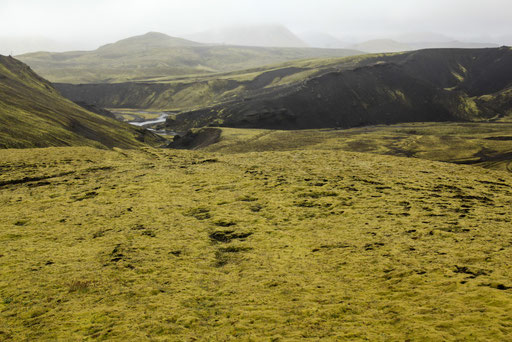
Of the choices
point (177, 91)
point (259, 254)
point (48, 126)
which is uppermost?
point (177, 91)

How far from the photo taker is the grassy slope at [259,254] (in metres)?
7.86

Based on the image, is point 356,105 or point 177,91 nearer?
point 356,105

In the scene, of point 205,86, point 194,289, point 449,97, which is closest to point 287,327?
point 194,289

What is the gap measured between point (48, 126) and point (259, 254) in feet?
Result: 159

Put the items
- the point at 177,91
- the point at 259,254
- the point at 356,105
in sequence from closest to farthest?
the point at 259,254 < the point at 356,105 < the point at 177,91

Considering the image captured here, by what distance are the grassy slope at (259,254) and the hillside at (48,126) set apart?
75.2 ft

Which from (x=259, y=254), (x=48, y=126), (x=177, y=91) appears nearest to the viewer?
(x=259, y=254)

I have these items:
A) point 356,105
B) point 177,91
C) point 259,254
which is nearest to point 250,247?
point 259,254

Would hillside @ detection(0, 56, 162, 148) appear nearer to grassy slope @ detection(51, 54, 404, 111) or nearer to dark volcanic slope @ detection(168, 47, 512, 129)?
dark volcanic slope @ detection(168, 47, 512, 129)

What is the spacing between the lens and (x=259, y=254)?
11977mm

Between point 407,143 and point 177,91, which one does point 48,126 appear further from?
point 177,91

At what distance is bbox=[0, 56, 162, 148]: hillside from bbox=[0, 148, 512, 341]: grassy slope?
22.9 metres

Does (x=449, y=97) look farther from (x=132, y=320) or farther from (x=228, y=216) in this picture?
(x=132, y=320)

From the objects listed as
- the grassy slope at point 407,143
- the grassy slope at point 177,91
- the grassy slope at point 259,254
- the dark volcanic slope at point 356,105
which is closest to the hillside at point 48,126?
the grassy slope at point 407,143
